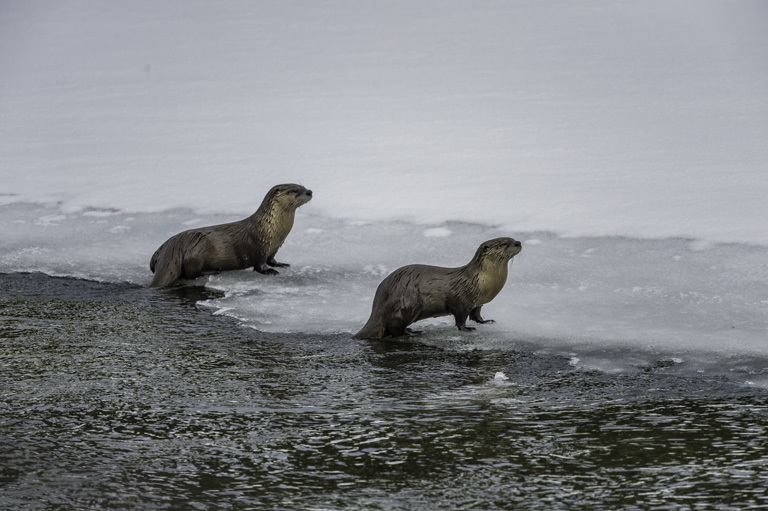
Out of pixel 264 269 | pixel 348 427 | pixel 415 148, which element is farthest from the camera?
pixel 415 148

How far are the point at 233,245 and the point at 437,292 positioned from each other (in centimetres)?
198

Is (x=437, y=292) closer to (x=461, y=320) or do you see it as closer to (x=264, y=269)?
(x=461, y=320)

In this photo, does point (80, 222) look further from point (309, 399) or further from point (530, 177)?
point (309, 399)

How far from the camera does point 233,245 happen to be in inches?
295

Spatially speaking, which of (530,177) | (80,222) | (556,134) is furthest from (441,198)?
(80,222)

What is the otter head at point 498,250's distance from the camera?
6.06 m

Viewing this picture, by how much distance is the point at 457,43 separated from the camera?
13430mm

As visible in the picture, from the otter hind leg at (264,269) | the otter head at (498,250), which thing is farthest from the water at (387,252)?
the otter head at (498,250)

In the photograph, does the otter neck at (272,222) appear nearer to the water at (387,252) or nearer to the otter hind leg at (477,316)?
the water at (387,252)

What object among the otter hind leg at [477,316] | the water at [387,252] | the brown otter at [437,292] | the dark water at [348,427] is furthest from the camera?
the otter hind leg at [477,316]

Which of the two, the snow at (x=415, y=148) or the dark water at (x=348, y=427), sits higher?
the snow at (x=415, y=148)

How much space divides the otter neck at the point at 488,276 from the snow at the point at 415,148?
0.22 meters

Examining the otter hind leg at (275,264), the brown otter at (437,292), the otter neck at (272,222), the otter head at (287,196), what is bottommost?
the brown otter at (437,292)

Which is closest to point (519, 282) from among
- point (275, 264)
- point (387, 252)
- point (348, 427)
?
point (387, 252)
